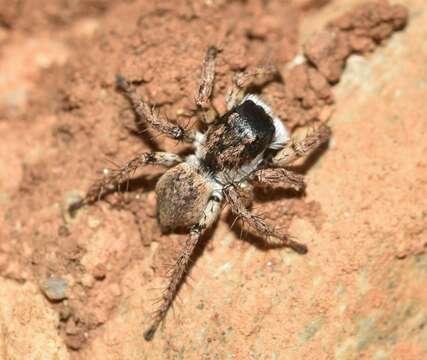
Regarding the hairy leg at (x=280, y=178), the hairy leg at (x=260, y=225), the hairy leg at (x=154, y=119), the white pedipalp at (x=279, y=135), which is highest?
the hairy leg at (x=154, y=119)

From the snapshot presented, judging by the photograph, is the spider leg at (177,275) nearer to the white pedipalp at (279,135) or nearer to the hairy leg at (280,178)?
the hairy leg at (280,178)

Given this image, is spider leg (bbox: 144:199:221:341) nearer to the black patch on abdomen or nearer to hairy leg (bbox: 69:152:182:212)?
the black patch on abdomen

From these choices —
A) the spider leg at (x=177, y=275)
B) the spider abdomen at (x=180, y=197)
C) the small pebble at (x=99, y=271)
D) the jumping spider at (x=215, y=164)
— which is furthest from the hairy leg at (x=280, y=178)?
the small pebble at (x=99, y=271)

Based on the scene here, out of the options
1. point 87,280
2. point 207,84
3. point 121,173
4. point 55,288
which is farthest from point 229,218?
point 55,288

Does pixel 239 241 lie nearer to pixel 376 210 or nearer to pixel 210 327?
pixel 210 327

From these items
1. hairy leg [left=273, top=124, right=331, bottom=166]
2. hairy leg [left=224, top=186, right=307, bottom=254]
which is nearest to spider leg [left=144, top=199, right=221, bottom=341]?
hairy leg [left=224, top=186, right=307, bottom=254]

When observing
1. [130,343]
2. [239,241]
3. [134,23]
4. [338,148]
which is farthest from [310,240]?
[134,23]
